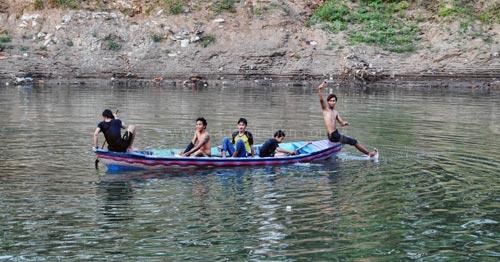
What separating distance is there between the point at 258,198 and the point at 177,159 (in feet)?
9.33

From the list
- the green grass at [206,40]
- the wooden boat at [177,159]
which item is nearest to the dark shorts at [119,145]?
the wooden boat at [177,159]

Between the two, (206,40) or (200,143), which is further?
(206,40)

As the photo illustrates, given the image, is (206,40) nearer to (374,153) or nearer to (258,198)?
(374,153)

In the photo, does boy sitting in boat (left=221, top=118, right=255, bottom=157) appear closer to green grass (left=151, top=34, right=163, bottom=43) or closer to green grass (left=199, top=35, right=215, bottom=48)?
green grass (left=199, top=35, right=215, bottom=48)

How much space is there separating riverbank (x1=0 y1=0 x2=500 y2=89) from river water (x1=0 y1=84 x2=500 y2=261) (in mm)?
11921

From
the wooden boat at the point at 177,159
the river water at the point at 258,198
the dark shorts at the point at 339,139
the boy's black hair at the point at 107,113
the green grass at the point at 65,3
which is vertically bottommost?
the river water at the point at 258,198

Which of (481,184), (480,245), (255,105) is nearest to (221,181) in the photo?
(481,184)

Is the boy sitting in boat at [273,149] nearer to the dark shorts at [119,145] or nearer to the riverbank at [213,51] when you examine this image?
the dark shorts at [119,145]

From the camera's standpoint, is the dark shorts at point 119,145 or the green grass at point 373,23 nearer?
the dark shorts at point 119,145

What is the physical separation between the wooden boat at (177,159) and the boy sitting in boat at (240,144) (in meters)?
0.37

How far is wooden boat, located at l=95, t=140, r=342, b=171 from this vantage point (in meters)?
15.9

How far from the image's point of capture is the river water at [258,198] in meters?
10.8

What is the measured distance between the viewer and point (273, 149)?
1758cm

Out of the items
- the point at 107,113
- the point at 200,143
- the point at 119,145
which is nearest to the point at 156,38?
the point at 200,143
